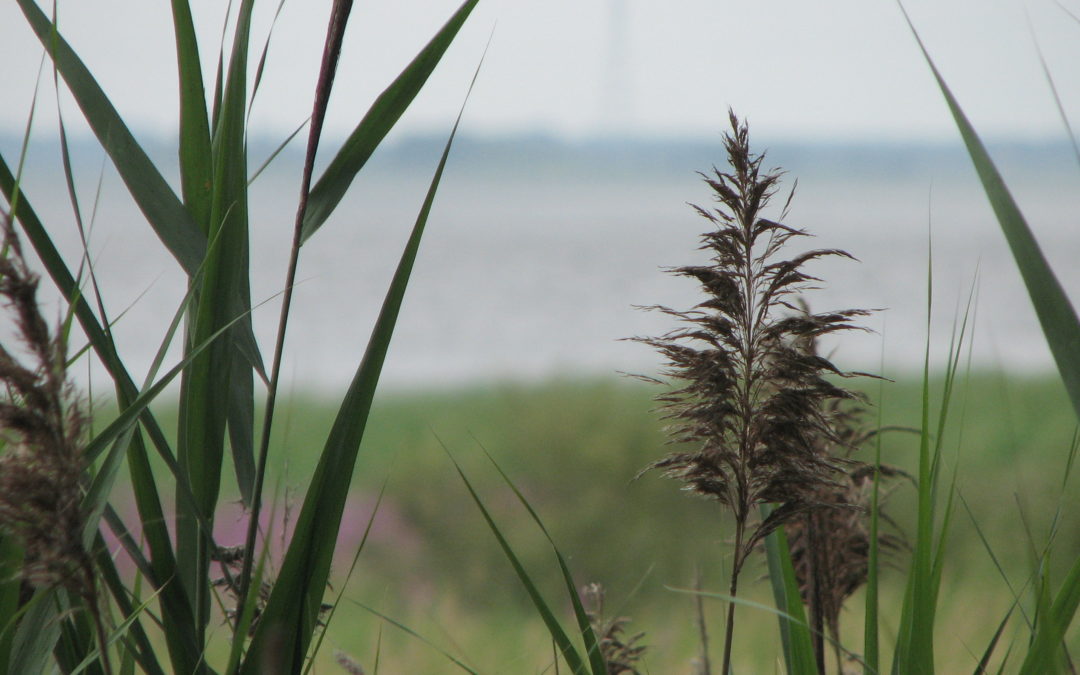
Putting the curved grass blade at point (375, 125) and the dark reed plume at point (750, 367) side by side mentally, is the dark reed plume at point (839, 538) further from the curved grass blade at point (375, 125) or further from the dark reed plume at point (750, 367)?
the curved grass blade at point (375, 125)

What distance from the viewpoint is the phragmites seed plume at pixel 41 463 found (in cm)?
28

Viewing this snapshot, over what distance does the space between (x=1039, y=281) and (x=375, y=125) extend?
327 millimetres

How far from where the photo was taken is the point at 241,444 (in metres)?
0.48

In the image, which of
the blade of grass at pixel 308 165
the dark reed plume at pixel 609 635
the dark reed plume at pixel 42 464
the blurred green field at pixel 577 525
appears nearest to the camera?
the dark reed plume at pixel 42 464

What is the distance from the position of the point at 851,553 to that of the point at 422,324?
422 inches

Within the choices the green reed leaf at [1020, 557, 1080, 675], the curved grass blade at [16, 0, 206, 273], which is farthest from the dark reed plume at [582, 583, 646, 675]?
the curved grass blade at [16, 0, 206, 273]

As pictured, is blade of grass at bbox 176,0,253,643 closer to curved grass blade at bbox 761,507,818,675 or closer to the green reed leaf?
curved grass blade at bbox 761,507,818,675

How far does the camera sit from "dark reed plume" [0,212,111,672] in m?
0.28

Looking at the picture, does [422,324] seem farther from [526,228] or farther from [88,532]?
[88,532]

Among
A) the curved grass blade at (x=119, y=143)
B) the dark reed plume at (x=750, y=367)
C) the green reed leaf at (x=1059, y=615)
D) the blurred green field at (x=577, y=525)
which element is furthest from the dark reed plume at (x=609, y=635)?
the blurred green field at (x=577, y=525)

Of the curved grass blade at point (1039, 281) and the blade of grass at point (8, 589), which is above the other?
the curved grass blade at point (1039, 281)

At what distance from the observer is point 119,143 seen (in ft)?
1.43

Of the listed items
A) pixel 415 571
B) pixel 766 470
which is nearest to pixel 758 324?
pixel 766 470

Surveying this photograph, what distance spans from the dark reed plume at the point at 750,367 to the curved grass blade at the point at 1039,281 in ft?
0.23
